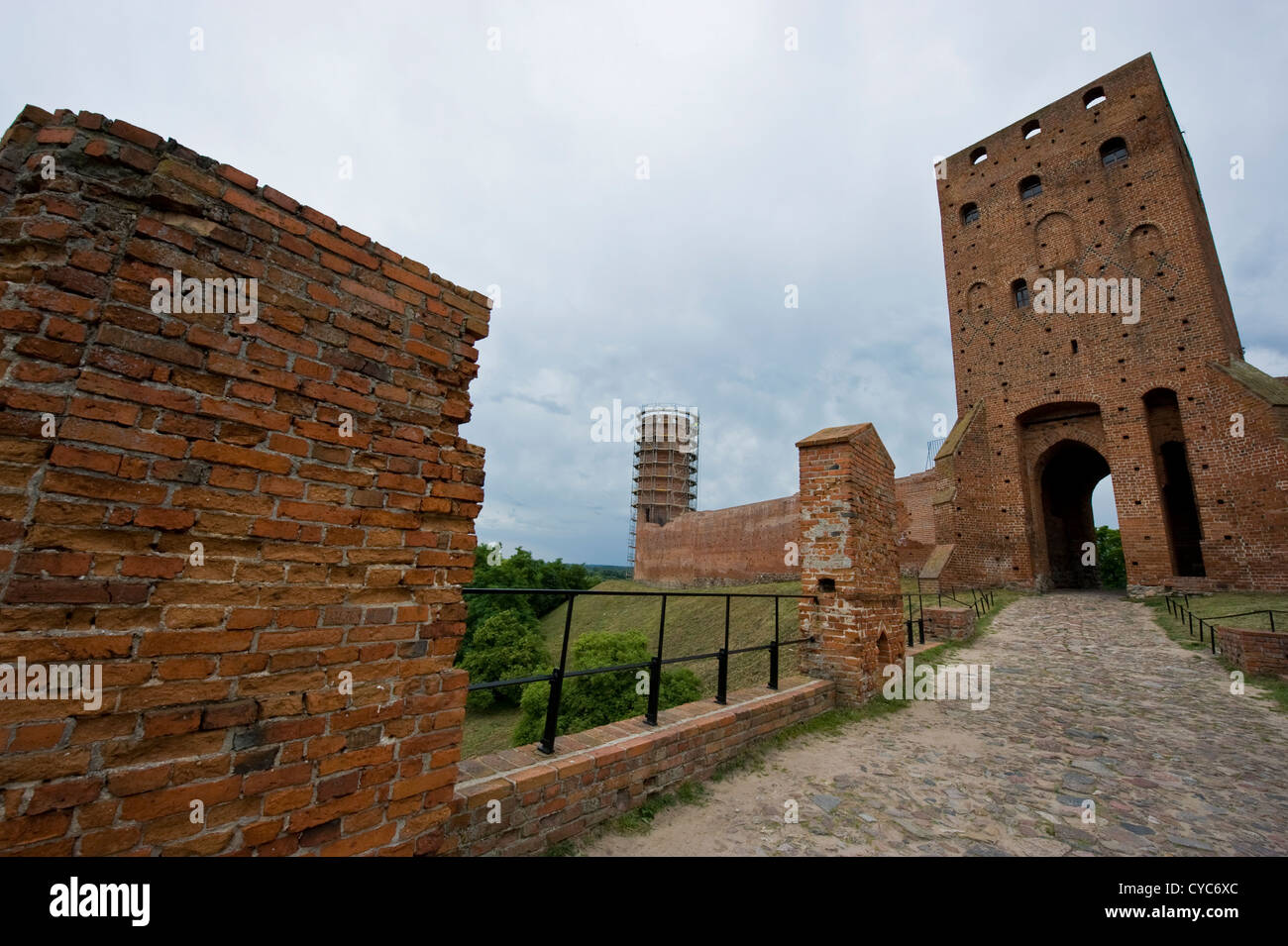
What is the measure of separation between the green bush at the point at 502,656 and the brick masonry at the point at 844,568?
13115 mm

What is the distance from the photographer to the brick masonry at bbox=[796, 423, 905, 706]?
18.8 ft

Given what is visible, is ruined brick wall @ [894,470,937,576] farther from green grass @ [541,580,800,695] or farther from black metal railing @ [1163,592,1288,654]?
black metal railing @ [1163,592,1288,654]

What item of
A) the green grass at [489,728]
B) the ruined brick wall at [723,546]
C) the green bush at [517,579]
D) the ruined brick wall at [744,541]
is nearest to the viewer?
the green grass at [489,728]

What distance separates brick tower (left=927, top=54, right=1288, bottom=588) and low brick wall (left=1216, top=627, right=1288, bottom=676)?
35.5 feet

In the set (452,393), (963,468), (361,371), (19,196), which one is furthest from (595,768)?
(963,468)

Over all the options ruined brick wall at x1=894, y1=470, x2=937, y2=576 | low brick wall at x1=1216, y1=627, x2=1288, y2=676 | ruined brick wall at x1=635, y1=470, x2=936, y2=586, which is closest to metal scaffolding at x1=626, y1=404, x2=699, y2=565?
ruined brick wall at x1=635, y1=470, x2=936, y2=586

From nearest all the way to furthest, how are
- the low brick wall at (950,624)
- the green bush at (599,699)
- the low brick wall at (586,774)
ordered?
the low brick wall at (586,774), the low brick wall at (950,624), the green bush at (599,699)

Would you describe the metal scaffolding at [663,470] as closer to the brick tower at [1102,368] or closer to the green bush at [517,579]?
the green bush at [517,579]

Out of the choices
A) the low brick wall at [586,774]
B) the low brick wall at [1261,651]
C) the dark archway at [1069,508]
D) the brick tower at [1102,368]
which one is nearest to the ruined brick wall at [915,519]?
the brick tower at [1102,368]

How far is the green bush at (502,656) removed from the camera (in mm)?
17891

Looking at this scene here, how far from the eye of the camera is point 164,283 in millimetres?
1846

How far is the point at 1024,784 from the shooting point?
393 centimetres
